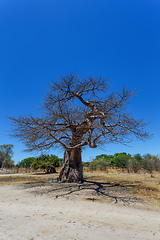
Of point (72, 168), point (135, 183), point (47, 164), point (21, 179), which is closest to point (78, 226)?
point (72, 168)

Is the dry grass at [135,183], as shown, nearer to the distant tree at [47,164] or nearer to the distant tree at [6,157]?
the distant tree at [47,164]

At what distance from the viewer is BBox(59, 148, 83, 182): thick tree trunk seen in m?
9.94

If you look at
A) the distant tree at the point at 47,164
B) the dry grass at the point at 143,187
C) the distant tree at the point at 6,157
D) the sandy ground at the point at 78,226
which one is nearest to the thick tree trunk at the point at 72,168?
the dry grass at the point at 143,187

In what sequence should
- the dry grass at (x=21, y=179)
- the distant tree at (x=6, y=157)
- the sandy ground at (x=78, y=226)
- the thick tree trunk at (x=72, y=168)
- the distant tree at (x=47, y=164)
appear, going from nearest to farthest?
the sandy ground at (x=78, y=226), the thick tree trunk at (x=72, y=168), the dry grass at (x=21, y=179), the distant tree at (x=47, y=164), the distant tree at (x=6, y=157)

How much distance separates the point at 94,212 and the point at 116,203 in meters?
1.46

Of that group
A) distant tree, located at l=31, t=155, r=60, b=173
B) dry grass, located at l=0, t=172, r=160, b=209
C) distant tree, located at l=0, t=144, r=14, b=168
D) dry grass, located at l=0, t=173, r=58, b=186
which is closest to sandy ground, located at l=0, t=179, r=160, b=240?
dry grass, located at l=0, t=172, r=160, b=209

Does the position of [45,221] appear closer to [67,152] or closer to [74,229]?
[74,229]

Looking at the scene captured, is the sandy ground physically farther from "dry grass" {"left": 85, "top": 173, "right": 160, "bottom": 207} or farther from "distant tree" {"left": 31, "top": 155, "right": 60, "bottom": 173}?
"distant tree" {"left": 31, "top": 155, "right": 60, "bottom": 173}

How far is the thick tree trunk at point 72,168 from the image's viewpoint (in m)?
9.94

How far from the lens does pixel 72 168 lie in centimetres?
1012

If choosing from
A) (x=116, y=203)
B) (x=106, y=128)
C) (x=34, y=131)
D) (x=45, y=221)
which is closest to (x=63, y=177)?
(x=34, y=131)

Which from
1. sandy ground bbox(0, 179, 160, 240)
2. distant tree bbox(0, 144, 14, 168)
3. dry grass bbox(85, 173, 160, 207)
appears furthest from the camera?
distant tree bbox(0, 144, 14, 168)

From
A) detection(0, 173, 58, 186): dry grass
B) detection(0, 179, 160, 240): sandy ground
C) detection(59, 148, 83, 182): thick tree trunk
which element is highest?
detection(59, 148, 83, 182): thick tree trunk

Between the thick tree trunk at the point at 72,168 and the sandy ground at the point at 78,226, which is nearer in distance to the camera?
the sandy ground at the point at 78,226
